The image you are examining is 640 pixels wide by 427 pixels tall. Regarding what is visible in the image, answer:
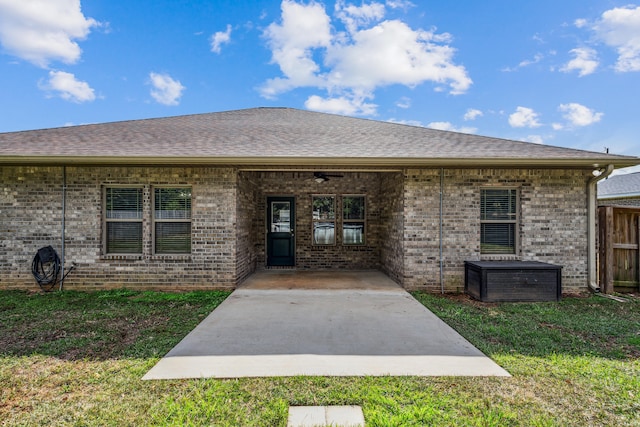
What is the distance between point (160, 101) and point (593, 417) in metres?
18.8

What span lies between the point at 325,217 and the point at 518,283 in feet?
15.4

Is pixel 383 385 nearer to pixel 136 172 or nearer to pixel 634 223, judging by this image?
pixel 136 172

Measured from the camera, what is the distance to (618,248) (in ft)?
20.5

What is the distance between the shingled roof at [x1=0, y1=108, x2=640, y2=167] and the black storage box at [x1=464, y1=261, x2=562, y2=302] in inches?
77.3

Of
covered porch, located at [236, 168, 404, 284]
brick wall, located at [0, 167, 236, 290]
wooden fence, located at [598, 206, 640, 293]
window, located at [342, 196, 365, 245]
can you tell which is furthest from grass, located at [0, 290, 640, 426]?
window, located at [342, 196, 365, 245]

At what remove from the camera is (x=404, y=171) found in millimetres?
6207

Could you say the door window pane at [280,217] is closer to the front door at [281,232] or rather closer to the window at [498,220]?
the front door at [281,232]

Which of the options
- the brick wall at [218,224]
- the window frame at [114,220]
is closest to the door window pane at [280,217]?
the brick wall at [218,224]

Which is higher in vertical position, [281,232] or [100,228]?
[100,228]

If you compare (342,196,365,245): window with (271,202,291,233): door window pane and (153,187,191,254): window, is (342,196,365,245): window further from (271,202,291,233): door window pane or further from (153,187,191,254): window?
(153,187,191,254): window

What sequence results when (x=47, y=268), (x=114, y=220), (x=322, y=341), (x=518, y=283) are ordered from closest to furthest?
(x=322, y=341) < (x=518, y=283) < (x=47, y=268) < (x=114, y=220)

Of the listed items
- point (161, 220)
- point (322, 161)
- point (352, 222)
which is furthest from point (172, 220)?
point (352, 222)

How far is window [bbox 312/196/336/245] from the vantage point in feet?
27.9

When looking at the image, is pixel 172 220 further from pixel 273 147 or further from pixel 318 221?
pixel 318 221
